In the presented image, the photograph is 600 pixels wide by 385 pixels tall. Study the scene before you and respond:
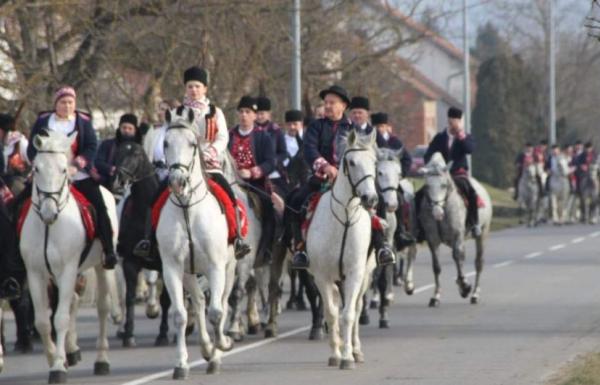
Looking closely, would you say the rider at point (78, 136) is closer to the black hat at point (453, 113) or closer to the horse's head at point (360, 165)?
the horse's head at point (360, 165)

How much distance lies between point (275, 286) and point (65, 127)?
3737 millimetres

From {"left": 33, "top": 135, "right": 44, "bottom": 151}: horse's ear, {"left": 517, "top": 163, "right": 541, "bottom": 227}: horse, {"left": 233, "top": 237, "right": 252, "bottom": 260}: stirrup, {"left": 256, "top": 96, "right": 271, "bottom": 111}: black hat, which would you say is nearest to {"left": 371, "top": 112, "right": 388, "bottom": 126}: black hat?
{"left": 256, "top": 96, "right": 271, "bottom": 111}: black hat

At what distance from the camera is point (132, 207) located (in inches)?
689

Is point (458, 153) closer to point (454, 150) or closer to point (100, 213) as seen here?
point (454, 150)

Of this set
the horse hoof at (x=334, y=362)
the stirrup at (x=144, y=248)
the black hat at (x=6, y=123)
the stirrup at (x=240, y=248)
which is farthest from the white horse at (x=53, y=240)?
the black hat at (x=6, y=123)

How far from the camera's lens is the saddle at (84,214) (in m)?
15.2

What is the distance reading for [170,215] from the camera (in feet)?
49.5

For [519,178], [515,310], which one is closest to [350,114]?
[515,310]

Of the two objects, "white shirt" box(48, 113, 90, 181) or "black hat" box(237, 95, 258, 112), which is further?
"black hat" box(237, 95, 258, 112)

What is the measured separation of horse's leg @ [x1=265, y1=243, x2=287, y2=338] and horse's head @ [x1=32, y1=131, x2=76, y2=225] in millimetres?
4080

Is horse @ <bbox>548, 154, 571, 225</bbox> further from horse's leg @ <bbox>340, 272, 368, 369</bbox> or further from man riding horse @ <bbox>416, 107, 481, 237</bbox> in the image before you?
horse's leg @ <bbox>340, 272, 368, 369</bbox>

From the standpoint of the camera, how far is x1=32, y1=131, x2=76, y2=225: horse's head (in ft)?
47.6

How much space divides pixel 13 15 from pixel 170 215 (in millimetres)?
11791

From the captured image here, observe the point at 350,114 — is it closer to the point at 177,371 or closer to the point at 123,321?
the point at 123,321
